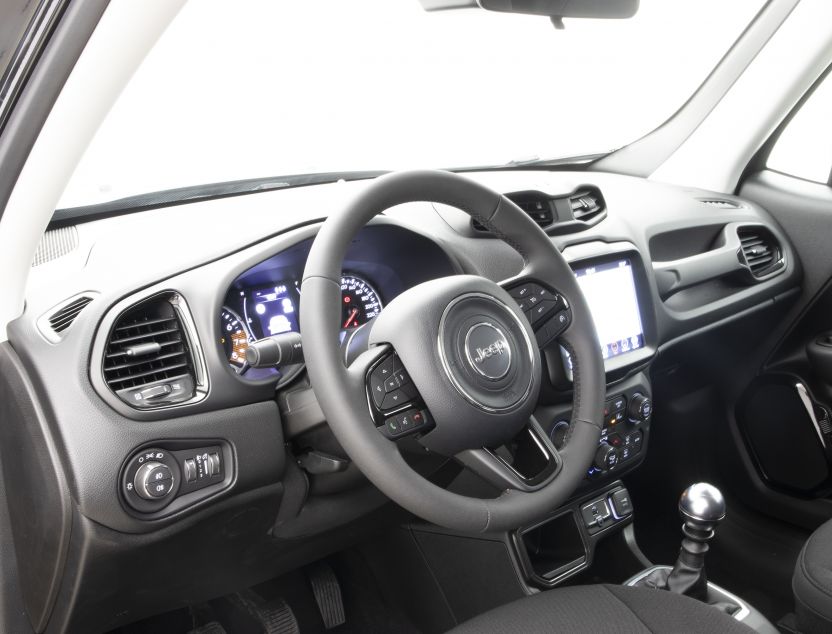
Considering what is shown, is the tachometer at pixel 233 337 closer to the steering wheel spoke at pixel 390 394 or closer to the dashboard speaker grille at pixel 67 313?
the dashboard speaker grille at pixel 67 313

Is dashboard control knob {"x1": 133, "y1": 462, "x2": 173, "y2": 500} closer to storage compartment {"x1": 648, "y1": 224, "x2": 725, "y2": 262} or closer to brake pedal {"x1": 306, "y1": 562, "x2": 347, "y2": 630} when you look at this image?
brake pedal {"x1": 306, "y1": 562, "x2": 347, "y2": 630}

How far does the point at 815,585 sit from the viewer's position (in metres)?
1.50

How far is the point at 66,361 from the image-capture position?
126cm

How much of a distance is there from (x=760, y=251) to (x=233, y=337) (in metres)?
1.71

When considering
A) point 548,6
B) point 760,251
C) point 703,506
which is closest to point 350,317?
point 548,6

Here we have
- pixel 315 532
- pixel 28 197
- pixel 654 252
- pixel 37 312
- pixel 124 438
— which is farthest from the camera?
pixel 654 252

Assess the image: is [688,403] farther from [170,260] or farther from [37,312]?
[37,312]

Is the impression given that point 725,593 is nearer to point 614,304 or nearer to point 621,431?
point 621,431

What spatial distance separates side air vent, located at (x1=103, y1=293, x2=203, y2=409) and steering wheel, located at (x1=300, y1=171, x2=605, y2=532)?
303 mm

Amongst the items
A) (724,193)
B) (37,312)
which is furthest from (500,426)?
(724,193)

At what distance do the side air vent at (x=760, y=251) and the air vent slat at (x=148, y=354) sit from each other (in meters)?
1.68

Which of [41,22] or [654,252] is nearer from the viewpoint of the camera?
[41,22]

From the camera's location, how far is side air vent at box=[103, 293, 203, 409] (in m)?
1.30

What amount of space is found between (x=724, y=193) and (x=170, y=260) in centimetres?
189
